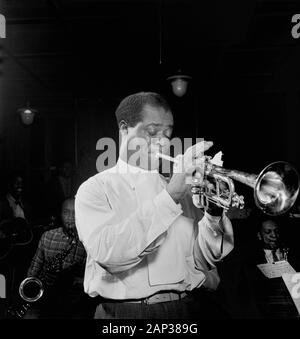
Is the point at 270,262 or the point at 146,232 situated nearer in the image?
the point at 146,232

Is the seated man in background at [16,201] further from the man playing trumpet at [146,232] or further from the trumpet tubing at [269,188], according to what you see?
the trumpet tubing at [269,188]

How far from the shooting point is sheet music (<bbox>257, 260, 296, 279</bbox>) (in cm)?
243

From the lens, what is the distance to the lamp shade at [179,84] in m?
2.45

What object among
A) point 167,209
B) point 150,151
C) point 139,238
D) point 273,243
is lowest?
point 273,243

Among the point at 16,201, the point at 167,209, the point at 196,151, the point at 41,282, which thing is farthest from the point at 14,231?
the point at 196,151

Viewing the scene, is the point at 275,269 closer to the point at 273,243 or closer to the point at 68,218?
the point at 273,243

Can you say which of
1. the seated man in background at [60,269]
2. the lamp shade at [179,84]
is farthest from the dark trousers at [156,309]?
the lamp shade at [179,84]

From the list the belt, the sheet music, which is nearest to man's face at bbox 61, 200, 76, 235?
the belt

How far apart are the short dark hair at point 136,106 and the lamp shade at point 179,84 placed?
16.2 inches

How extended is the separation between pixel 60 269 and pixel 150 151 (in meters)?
0.98

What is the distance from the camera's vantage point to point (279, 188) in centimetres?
180

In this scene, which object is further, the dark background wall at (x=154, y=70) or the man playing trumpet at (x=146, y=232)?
the dark background wall at (x=154, y=70)

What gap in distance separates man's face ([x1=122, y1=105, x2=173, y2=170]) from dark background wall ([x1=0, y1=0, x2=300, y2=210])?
0.52 meters
